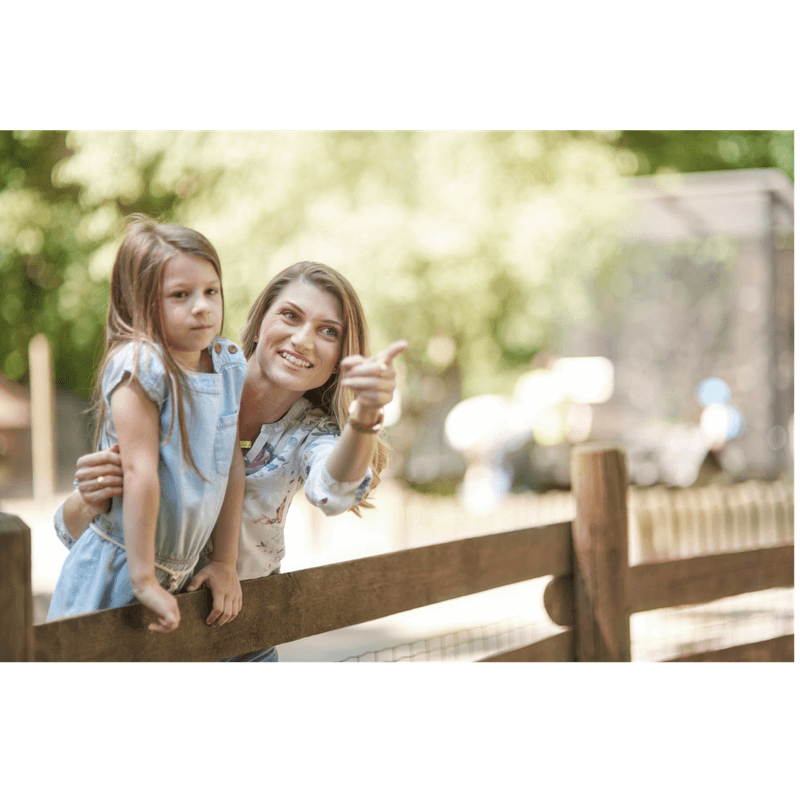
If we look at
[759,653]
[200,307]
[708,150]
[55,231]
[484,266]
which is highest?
[708,150]

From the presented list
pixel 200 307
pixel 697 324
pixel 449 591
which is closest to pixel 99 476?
pixel 200 307

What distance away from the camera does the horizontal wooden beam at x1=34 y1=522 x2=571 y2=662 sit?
1.49 m

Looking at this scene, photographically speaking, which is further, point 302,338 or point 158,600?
point 302,338

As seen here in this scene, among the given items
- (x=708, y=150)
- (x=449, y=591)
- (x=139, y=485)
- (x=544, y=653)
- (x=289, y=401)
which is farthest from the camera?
(x=708, y=150)

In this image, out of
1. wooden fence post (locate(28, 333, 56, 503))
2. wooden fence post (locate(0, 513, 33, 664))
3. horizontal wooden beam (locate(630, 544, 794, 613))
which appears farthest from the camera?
wooden fence post (locate(28, 333, 56, 503))

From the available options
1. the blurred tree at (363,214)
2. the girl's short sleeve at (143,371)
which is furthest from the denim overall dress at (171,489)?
the blurred tree at (363,214)

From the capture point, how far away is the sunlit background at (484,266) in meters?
5.79

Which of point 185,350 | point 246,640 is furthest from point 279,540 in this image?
point 185,350

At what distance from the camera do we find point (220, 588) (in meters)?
1.62

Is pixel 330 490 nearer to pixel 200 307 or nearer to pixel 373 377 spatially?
pixel 373 377

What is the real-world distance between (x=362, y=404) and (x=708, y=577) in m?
2.03

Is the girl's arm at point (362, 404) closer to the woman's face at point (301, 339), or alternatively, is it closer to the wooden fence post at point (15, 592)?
the woman's face at point (301, 339)

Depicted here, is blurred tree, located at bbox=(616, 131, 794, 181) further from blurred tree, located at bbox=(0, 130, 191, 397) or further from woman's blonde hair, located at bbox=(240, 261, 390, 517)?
woman's blonde hair, located at bbox=(240, 261, 390, 517)

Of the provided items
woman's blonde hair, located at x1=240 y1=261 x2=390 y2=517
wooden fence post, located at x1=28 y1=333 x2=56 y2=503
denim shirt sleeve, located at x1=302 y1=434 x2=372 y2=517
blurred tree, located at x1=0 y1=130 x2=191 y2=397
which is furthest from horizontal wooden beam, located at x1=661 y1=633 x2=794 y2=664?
wooden fence post, located at x1=28 y1=333 x2=56 y2=503
